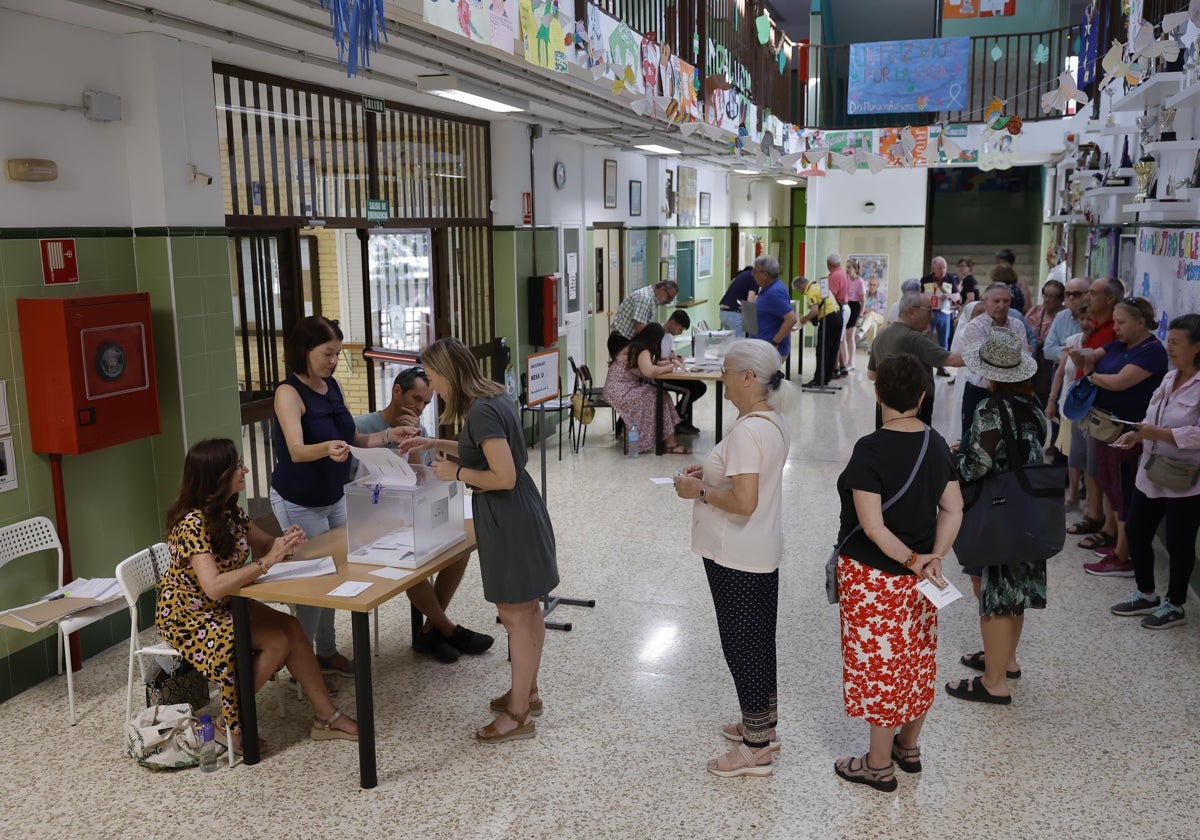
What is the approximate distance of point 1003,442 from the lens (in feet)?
12.4

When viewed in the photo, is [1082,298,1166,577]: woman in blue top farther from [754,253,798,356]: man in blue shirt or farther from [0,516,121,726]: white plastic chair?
[0,516,121,726]: white plastic chair

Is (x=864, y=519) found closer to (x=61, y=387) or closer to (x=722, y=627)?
(x=722, y=627)

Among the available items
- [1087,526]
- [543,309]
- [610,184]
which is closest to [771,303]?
[610,184]

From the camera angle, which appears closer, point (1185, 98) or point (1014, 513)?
point (1014, 513)

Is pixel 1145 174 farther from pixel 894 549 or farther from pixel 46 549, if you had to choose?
pixel 46 549

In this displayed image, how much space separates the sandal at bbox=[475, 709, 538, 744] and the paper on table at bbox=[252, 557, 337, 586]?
0.91 metres

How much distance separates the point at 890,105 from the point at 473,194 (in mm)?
8110

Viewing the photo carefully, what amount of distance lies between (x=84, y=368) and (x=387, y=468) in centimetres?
166

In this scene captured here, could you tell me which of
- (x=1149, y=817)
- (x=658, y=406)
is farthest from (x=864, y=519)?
(x=658, y=406)

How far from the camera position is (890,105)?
45.6 ft

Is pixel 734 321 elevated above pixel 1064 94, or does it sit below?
below

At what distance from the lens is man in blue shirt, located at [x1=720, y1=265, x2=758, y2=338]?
1127cm

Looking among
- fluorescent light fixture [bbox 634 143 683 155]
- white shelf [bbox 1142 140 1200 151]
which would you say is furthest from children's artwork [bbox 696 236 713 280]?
white shelf [bbox 1142 140 1200 151]

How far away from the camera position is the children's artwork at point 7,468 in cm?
419
